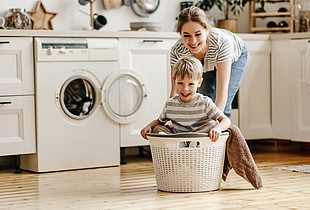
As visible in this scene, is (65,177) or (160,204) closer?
(160,204)

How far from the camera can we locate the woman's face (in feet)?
12.0

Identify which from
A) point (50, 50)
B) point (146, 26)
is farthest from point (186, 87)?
point (146, 26)

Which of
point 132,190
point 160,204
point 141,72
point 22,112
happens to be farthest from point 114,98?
point 160,204

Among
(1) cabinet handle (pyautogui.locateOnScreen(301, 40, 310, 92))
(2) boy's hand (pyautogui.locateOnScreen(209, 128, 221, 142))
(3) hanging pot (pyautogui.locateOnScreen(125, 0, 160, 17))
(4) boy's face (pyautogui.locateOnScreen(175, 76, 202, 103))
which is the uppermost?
(3) hanging pot (pyautogui.locateOnScreen(125, 0, 160, 17))

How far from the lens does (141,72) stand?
4844 mm

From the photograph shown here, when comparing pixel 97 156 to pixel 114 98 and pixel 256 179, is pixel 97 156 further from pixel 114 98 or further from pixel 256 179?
pixel 256 179

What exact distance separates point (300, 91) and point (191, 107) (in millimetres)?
1775

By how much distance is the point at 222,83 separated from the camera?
12.1 feet

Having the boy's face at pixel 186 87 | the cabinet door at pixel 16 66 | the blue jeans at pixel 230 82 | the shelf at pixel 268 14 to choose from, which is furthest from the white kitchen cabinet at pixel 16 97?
the shelf at pixel 268 14

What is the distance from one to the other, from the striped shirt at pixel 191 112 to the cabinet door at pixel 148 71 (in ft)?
3.74

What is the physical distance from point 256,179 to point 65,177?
115 centimetres

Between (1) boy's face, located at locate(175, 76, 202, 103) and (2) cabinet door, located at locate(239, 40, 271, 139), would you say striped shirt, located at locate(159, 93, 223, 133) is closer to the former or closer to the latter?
(1) boy's face, located at locate(175, 76, 202, 103)

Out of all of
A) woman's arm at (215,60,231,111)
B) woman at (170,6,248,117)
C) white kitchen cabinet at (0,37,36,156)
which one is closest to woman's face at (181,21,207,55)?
woman at (170,6,248,117)

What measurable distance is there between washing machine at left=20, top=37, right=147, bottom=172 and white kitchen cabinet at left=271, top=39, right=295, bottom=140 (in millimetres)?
1075
